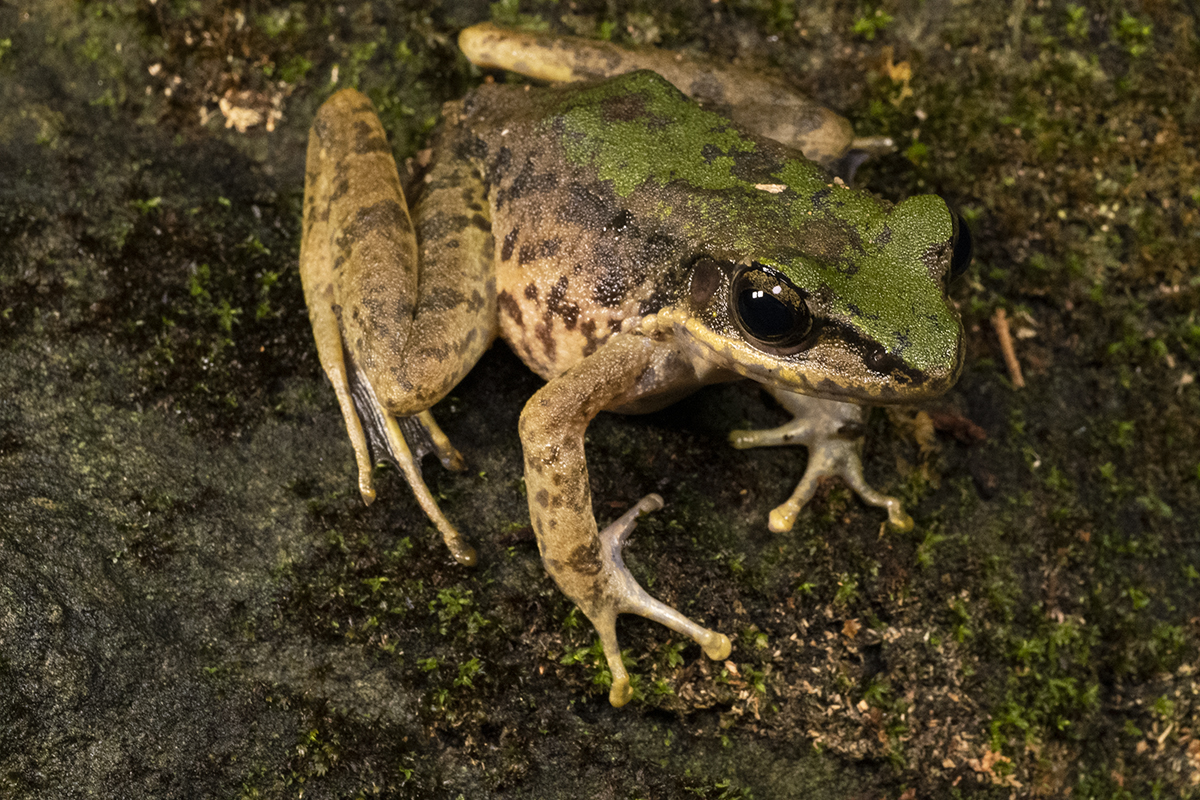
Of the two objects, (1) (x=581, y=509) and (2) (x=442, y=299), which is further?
(2) (x=442, y=299)

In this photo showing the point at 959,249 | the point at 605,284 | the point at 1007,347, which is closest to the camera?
the point at 959,249

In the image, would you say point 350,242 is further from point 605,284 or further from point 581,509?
point 581,509

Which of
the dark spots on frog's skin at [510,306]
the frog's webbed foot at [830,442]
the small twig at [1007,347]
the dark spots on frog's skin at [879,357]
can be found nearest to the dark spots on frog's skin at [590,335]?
the dark spots on frog's skin at [510,306]

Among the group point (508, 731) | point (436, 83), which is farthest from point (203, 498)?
point (436, 83)

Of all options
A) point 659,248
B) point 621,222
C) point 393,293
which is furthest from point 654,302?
point 393,293

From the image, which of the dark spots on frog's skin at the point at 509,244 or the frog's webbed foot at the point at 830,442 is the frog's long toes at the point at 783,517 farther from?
the dark spots on frog's skin at the point at 509,244

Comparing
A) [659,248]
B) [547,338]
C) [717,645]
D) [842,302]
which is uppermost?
[842,302]

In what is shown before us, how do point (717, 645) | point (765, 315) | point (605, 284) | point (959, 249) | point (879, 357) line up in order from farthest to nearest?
point (605, 284) → point (717, 645) → point (959, 249) → point (765, 315) → point (879, 357)
